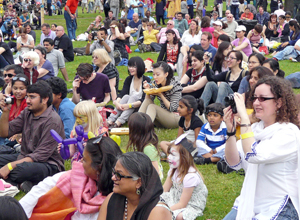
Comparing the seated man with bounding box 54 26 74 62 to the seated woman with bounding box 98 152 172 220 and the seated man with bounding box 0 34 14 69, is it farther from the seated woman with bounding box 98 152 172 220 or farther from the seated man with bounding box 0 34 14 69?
the seated woman with bounding box 98 152 172 220

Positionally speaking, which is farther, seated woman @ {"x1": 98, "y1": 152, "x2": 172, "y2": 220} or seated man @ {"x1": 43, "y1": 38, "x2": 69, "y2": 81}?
seated man @ {"x1": 43, "y1": 38, "x2": 69, "y2": 81}

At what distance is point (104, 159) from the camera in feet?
10.6

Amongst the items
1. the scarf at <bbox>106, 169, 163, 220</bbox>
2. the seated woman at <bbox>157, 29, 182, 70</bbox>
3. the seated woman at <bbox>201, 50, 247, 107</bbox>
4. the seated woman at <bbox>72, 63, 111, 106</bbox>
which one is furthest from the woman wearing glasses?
the seated woman at <bbox>157, 29, 182, 70</bbox>

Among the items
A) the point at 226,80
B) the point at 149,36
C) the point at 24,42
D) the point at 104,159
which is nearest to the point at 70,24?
the point at 149,36

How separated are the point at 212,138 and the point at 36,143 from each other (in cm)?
233

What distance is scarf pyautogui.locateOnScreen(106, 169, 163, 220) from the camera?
265cm

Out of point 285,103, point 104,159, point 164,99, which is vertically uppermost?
point 285,103

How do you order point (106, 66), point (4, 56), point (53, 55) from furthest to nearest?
point (4, 56)
point (53, 55)
point (106, 66)

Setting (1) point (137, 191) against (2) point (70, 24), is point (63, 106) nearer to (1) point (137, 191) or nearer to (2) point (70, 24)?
(1) point (137, 191)

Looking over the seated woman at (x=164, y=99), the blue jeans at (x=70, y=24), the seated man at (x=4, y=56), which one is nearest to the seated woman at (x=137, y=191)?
the seated woman at (x=164, y=99)

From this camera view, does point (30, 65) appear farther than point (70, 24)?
No

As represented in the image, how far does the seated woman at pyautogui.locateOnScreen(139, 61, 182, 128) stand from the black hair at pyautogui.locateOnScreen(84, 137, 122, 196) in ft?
11.2

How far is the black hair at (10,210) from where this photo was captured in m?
2.25

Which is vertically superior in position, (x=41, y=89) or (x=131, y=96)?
(x=41, y=89)
